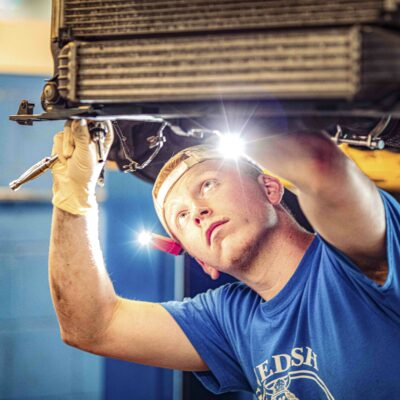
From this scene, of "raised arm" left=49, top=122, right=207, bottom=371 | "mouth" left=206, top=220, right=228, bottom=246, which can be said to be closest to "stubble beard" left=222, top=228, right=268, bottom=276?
"mouth" left=206, top=220, right=228, bottom=246

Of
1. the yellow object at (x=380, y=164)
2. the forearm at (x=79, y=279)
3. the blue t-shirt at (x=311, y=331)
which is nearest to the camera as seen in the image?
the blue t-shirt at (x=311, y=331)

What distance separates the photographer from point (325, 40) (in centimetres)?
121

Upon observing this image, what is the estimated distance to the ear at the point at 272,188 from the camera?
2.34 meters

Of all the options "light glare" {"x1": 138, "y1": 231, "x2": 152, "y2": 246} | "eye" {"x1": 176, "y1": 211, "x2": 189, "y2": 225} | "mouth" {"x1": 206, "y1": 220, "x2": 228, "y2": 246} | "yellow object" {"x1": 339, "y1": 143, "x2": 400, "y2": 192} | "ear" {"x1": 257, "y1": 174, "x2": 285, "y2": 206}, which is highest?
"yellow object" {"x1": 339, "y1": 143, "x2": 400, "y2": 192}

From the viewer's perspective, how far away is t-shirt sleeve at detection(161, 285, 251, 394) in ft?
7.89

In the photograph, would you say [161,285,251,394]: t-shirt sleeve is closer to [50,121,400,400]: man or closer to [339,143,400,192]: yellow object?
[50,121,400,400]: man

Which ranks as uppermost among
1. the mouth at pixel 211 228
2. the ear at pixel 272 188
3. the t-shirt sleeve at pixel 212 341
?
the ear at pixel 272 188

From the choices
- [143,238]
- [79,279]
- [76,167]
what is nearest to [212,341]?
[79,279]

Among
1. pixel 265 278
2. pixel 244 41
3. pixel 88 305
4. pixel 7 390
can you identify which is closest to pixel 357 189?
pixel 244 41

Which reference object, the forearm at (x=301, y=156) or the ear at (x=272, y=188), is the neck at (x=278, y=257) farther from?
the forearm at (x=301, y=156)

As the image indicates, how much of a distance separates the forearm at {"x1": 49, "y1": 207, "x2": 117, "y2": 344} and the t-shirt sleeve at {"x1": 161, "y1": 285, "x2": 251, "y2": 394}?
281mm

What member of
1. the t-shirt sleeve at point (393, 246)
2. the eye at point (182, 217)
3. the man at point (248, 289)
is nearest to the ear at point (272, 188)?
the man at point (248, 289)

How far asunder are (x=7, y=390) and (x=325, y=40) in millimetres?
3333

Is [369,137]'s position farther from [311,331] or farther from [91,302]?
[91,302]
